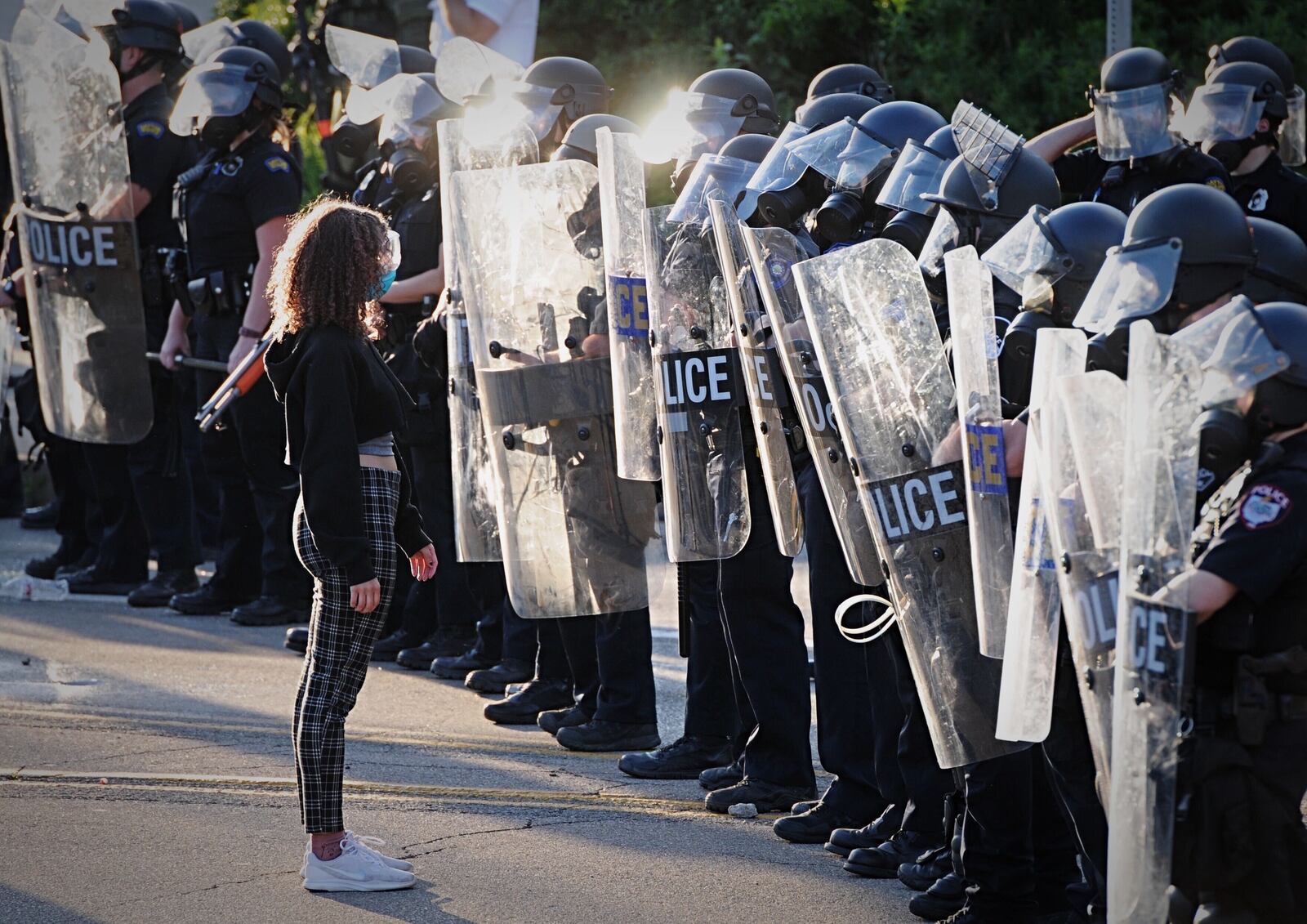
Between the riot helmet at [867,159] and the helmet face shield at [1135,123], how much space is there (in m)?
1.11

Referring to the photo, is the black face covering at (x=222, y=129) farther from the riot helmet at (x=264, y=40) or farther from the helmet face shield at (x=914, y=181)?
the helmet face shield at (x=914, y=181)

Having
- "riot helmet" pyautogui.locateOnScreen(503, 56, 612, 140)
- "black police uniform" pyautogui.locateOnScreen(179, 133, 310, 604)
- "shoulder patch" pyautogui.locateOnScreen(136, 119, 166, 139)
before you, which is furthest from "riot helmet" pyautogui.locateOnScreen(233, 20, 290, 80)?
"riot helmet" pyautogui.locateOnScreen(503, 56, 612, 140)

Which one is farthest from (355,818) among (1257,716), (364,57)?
(364,57)

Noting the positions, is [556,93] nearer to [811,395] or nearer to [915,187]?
[915,187]

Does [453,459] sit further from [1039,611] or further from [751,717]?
[1039,611]

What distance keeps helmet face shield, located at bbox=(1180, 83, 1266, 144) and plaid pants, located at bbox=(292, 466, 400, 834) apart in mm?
3369

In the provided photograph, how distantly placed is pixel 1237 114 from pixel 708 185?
2.24 m

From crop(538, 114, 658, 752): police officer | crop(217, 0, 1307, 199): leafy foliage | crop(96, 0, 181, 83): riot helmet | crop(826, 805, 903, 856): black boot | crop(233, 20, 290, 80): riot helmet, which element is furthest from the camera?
crop(217, 0, 1307, 199): leafy foliage

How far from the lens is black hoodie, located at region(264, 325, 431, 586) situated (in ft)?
13.2

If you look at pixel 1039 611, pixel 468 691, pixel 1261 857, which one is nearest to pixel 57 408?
pixel 468 691

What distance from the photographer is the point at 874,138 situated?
4684 millimetres

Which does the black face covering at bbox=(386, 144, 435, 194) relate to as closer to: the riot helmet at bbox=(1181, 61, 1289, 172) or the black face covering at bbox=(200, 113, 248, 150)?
the black face covering at bbox=(200, 113, 248, 150)

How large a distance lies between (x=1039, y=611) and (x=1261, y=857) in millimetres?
589

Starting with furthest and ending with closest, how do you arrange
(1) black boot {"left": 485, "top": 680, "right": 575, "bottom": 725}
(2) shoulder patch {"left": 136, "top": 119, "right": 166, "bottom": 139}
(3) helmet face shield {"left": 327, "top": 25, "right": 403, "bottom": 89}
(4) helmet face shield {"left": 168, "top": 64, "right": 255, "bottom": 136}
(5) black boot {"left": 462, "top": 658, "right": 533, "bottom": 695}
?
(2) shoulder patch {"left": 136, "top": 119, "right": 166, "bottom": 139} < (3) helmet face shield {"left": 327, "top": 25, "right": 403, "bottom": 89} < (4) helmet face shield {"left": 168, "top": 64, "right": 255, "bottom": 136} < (5) black boot {"left": 462, "top": 658, "right": 533, "bottom": 695} < (1) black boot {"left": 485, "top": 680, "right": 575, "bottom": 725}
